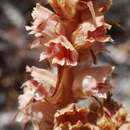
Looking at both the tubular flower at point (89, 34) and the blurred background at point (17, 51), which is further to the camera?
the blurred background at point (17, 51)

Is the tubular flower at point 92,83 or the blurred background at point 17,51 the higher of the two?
the blurred background at point 17,51

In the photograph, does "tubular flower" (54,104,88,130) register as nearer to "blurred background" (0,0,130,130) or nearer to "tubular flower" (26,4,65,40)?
"tubular flower" (26,4,65,40)

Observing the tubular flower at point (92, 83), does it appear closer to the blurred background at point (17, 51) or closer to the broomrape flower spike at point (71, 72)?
the broomrape flower spike at point (71, 72)

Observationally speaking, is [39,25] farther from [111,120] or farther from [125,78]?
[125,78]

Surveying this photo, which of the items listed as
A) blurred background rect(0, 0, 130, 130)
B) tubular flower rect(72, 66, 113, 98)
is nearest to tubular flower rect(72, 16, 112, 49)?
tubular flower rect(72, 66, 113, 98)

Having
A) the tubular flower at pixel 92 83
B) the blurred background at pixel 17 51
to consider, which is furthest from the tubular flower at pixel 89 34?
the blurred background at pixel 17 51

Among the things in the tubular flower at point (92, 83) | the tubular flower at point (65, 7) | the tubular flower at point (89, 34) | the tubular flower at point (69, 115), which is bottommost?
the tubular flower at point (69, 115)

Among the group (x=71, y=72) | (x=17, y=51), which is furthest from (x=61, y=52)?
(x=17, y=51)

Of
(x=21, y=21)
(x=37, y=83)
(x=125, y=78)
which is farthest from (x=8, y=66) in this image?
(x=37, y=83)
